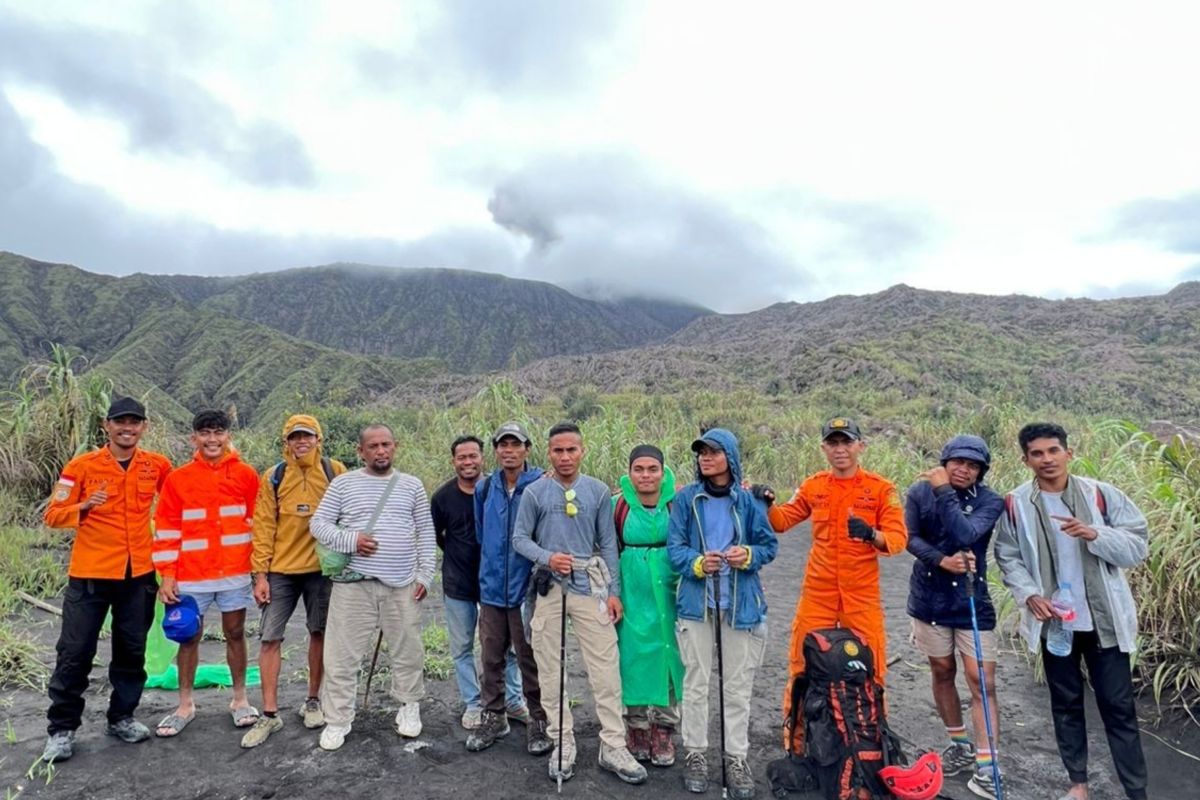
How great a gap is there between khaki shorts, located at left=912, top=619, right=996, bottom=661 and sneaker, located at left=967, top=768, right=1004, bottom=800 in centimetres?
56

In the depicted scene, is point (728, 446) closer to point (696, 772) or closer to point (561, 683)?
point (561, 683)

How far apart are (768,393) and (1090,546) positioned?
24.9 m

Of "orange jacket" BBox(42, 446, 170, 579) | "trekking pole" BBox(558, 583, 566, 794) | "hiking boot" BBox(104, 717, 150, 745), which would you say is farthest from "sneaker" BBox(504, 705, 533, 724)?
"orange jacket" BBox(42, 446, 170, 579)

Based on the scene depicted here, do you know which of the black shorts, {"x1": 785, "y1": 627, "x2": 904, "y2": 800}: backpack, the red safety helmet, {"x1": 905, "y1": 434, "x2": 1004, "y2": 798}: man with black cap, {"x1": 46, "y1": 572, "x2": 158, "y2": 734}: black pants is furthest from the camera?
the black shorts

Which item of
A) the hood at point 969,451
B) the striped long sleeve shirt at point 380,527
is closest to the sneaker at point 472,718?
the striped long sleeve shirt at point 380,527

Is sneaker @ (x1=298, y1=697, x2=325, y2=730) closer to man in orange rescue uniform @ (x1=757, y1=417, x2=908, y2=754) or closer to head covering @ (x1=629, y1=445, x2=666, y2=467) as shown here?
head covering @ (x1=629, y1=445, x2=666, y2=467)

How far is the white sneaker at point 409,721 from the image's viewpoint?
3.73 m

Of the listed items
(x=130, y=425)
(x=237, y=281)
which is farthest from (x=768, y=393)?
(x=237, y=281)

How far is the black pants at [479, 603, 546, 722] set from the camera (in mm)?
3688

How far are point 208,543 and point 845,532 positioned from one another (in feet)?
11.1

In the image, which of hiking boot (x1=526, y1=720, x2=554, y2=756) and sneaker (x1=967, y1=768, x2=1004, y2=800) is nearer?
sneaker (x1=967, y1=768, x2=1004, y2=800)

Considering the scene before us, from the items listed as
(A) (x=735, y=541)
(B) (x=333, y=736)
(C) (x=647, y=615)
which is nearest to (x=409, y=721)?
(B) (x=333, y=736)

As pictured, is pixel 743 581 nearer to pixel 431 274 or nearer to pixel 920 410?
pixel 920 410

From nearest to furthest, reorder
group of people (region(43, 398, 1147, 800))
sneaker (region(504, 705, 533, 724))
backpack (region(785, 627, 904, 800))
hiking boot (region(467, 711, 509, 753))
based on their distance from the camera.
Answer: backpack (region(785, 627, 904, 800))
group of people (region(43, 398, 1147, 800))
hiking boot (region(467, 711, 509, 753))
sneaker (region(504, 705, 533, 724))
